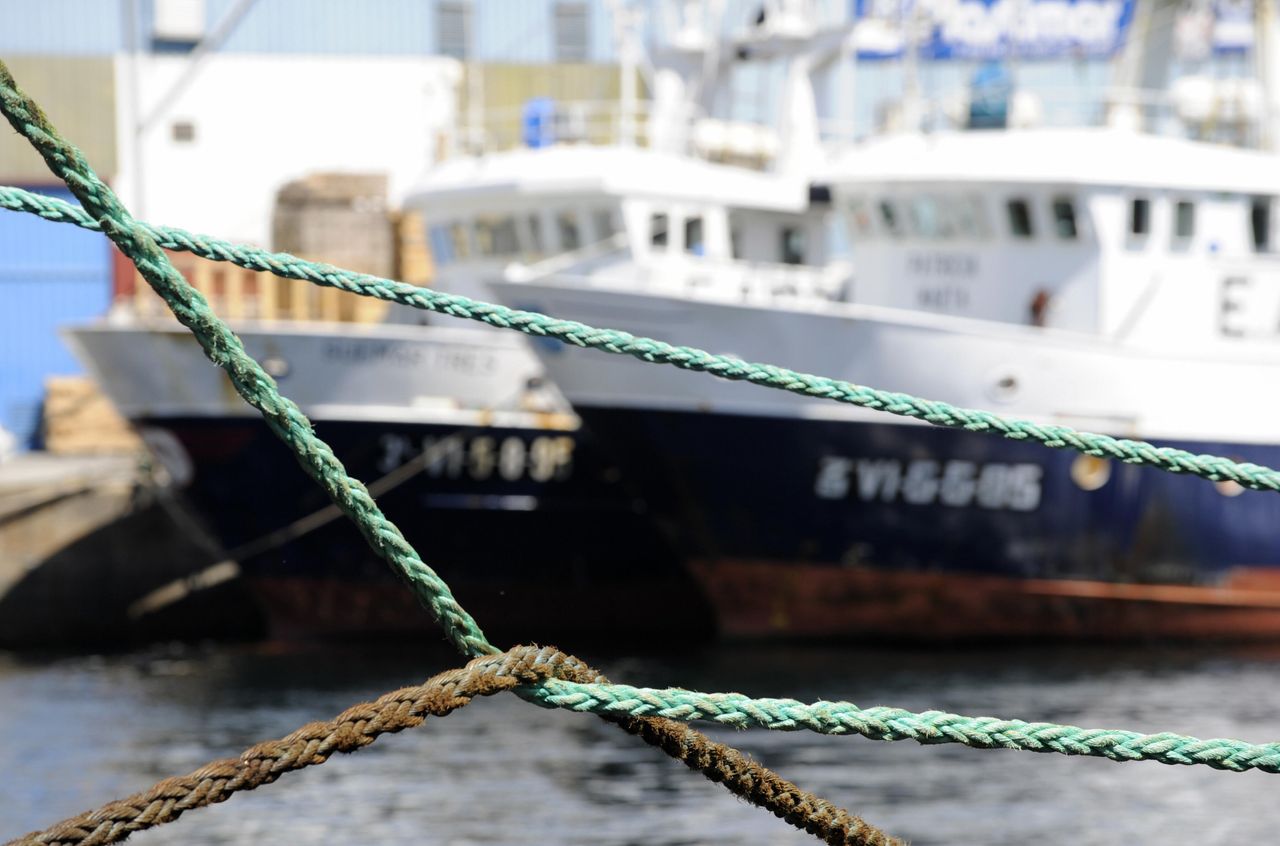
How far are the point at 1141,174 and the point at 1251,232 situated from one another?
1235mm

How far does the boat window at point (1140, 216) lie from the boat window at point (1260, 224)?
100 cm

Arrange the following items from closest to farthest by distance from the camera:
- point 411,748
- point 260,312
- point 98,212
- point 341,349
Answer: point 98,212
point 411,748
point 341,349
point 260,312

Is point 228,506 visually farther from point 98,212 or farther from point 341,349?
point 98,212

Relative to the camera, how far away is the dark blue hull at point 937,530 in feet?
55.2

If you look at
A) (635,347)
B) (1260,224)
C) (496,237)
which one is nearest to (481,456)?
(496,237)

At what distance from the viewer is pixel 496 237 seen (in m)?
20.5

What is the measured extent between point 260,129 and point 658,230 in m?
15.1

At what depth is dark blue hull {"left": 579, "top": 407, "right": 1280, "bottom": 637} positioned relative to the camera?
55.2 feet

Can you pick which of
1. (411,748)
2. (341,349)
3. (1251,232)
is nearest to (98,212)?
(411,748)

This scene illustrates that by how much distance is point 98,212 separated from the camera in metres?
2.34

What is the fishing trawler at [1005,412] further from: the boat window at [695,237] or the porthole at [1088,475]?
the boat window at [695,237]

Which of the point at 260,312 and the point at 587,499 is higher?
the point at 260,312

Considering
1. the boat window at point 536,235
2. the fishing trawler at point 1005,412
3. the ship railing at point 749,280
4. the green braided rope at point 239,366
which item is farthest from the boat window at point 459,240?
the green braided rope at point 239,366

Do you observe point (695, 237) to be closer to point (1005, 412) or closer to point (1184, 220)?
point (1005, 412)
